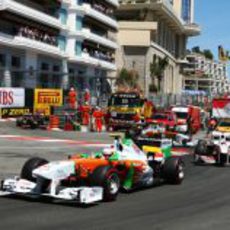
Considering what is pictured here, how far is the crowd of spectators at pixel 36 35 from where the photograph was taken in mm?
54250

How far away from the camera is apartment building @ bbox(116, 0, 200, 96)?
9196 cm

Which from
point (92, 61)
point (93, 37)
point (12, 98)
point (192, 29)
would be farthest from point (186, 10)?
point (12, 98)

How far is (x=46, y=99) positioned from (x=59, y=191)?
2710 centimetres

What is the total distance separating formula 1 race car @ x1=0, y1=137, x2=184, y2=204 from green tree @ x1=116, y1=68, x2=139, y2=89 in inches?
2618

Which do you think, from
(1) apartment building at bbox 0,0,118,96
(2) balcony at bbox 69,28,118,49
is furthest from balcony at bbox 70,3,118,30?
(2) balcony at bbox 69,28,118,49

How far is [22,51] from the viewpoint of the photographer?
55.0 metres

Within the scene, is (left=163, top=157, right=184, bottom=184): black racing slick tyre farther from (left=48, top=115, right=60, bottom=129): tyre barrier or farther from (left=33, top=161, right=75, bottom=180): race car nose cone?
(left=48, top=115, right=60, bottom=129): tyre barrier

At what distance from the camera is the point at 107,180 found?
39.5 ft

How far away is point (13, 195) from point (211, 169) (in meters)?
8.89

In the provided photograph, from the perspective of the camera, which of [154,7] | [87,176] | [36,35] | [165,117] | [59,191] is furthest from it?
[154,7]

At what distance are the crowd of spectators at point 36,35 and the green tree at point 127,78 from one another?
20.7 m

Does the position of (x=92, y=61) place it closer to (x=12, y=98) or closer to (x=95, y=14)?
(x=95, y=14)

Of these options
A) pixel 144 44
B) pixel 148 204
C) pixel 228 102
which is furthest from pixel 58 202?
pixel 144 44

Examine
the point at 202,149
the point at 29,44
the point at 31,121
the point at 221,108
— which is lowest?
the point at 202,149
